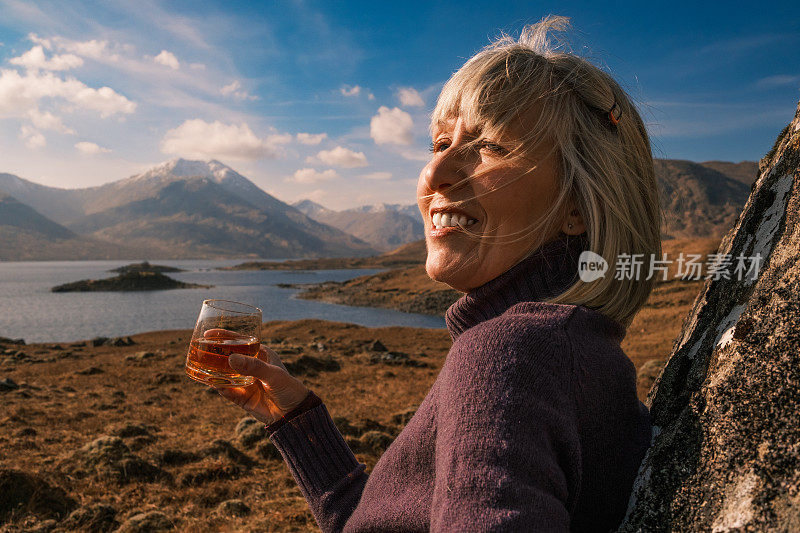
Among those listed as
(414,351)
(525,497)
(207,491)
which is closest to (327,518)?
(525,497)

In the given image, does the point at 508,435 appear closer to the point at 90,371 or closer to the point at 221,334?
the point at 221,334

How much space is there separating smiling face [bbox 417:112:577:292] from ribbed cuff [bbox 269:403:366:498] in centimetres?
112

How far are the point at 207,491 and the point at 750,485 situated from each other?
27.9 ft

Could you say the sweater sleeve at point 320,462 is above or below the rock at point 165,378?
above

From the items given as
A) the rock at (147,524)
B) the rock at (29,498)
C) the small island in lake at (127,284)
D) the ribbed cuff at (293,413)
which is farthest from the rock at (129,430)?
the small island in lake at (127,284)

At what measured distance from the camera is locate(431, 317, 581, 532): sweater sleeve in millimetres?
850

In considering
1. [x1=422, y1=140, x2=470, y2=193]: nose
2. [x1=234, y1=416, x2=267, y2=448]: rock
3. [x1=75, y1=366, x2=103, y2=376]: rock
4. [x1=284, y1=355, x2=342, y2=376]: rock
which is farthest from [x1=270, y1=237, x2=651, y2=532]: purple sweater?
[x1=75, y1=366, x2=103, y2=376]: rock

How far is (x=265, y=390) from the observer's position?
7.55ft

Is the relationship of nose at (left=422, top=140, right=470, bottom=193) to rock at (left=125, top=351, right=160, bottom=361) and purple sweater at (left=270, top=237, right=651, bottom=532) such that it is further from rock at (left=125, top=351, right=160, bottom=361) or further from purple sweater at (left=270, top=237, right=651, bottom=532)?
rock at (left=125, top=351, right=160, bottom=361)

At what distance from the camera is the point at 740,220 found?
1606 millimetres

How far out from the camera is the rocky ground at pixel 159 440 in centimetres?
650

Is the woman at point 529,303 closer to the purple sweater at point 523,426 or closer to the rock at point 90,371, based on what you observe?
the purple sweater at point 523,426

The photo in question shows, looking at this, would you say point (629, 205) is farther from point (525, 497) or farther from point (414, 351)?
point (414, 351)

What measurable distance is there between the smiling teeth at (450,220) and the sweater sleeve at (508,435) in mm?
508
